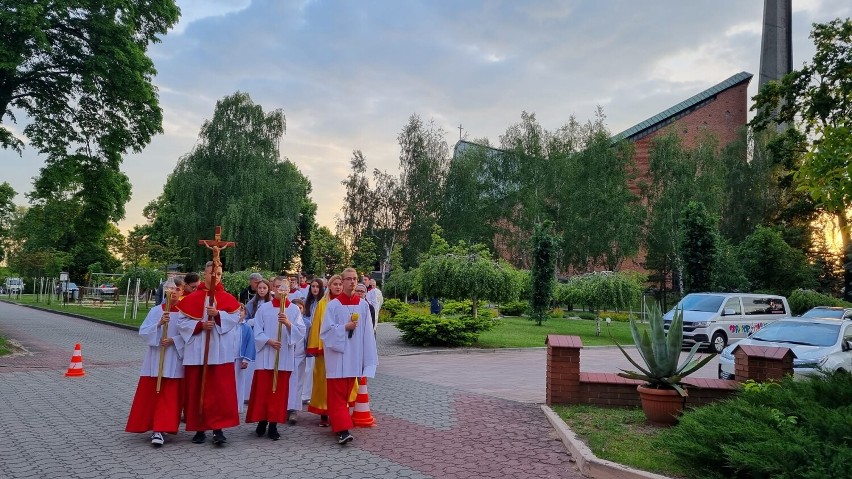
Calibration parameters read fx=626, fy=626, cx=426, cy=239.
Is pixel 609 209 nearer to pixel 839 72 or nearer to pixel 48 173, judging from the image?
pixel 839 72

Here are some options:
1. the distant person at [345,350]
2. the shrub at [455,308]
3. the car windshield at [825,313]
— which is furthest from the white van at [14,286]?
the distant person at [345,350]

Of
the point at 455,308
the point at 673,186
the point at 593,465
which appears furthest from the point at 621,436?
the point at 673,186

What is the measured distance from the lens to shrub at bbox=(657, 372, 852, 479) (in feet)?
15.3

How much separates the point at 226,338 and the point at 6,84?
16.5m

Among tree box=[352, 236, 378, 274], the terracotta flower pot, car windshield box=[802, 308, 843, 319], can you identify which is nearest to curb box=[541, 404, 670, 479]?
the terracotta flower pot

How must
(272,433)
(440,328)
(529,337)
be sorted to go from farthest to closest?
(529,337) < (440,328) < (272,433)

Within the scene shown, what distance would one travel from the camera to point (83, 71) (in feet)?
61.5

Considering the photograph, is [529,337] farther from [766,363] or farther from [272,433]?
[272,433]

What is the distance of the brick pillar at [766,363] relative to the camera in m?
8.18

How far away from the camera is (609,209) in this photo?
4244 cm

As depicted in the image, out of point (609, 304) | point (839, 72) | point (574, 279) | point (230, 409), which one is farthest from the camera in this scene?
point (574, 279)

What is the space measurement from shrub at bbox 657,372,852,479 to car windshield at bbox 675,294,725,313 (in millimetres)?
16186

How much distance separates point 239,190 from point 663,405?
108 ft

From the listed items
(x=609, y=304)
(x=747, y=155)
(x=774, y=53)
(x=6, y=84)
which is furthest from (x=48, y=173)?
(x=774, y=53)
